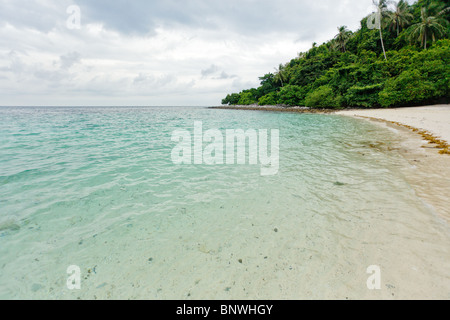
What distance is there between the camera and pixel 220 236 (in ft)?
13.3

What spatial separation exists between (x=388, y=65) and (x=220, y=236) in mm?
55594

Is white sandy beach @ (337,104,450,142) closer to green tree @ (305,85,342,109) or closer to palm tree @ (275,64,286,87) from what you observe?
green tree @ (305,85,342,109)

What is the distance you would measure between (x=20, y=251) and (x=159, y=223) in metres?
2.54

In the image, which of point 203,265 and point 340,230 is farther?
point 340,230

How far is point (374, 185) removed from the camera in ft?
20.1

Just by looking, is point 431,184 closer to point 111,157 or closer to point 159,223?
point 159,223

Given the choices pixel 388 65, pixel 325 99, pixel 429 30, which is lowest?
pixel 325 99

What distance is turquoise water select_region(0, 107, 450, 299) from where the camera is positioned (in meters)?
2.87

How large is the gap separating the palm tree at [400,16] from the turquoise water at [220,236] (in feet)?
223

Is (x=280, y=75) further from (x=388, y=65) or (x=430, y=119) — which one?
(x=430, y=119)

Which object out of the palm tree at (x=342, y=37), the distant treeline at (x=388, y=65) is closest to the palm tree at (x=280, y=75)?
the distant treeline at (x=388, y=65)

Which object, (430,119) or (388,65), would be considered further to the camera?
(388,65)

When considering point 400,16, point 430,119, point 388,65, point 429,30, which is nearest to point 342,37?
point 400,16
